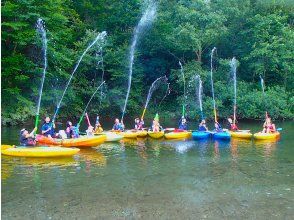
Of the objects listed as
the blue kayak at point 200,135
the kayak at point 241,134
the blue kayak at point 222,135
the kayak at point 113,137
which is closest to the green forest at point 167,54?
the kayak at point 113,137

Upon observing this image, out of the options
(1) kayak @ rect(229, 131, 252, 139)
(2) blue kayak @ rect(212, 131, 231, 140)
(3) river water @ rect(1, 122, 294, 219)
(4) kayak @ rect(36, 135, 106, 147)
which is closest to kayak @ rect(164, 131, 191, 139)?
(2) blue kayak @ rect(212, 131, 231, 140)

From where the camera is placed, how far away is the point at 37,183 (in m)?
15.4

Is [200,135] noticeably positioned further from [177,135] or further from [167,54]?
[167,54]

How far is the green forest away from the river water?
1810cm

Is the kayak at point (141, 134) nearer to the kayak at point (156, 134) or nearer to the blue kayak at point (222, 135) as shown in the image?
the kayak at point (156, 134)

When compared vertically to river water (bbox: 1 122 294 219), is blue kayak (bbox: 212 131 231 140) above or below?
above

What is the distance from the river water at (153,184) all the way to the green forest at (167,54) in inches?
712

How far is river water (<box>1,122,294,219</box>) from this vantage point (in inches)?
482

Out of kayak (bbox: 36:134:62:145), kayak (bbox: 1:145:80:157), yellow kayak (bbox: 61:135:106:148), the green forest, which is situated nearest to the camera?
kayak (bbox: 1:145:80:157)

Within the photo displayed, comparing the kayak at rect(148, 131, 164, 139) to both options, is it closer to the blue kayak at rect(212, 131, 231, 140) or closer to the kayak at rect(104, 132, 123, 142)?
the kayak at rect(104, 132, 123, 142)

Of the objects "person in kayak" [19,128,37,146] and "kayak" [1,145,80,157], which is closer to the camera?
"kayak" [1,145,80,157]

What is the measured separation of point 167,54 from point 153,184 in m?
35.3

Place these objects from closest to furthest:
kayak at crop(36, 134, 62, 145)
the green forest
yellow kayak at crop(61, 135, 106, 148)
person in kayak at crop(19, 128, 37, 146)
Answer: person in kayak at crop(19, 128, 37, 146)
yellow kayak at crop(61, 135, 106, 148)
kayak at crop(36, 134, 62, 145)
the green forest

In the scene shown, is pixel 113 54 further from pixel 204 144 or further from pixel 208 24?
pixel 204 144
